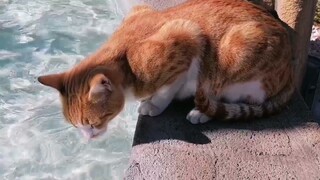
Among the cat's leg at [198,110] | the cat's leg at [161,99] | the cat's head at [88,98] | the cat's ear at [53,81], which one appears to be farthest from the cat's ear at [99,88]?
the cat's leg at [198,110]

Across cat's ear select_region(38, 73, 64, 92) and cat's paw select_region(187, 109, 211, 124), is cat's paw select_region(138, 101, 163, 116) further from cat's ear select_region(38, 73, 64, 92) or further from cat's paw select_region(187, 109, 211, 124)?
cat's ear select_region(38, 73, 64, 92)

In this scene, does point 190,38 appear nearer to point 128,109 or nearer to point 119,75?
point 119,75

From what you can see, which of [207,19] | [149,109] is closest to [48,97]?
[149,109]

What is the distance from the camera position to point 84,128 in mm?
2828

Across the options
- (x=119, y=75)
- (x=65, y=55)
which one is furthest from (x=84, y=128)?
(x=65, y=55)

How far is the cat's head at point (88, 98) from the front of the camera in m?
2.68

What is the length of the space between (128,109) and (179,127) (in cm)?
97

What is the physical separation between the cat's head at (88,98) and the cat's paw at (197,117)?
13.5 inches

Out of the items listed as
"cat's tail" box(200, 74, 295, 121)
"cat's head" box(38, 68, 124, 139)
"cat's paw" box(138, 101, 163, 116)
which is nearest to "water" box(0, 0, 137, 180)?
"cat's paw" box(138, 101, 163, 116)

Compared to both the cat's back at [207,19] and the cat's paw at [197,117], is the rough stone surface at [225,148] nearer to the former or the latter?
the cat's paw at [197,117]

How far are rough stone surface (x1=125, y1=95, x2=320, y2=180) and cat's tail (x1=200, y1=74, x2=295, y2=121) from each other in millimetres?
37

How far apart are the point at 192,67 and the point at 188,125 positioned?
0.28 m

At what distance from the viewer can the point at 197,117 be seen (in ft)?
9.61

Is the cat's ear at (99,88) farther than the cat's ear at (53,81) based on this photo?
No
